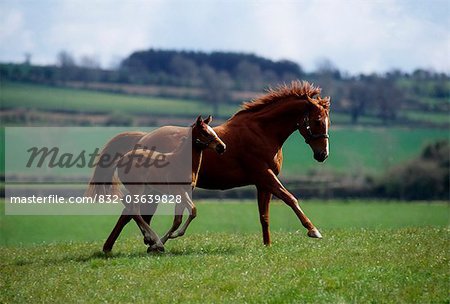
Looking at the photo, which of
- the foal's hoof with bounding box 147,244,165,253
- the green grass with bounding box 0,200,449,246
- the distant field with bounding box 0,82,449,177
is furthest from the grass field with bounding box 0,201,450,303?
the distant field with bounding box 0,82,449,177

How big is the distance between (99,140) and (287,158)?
16624 millimetres

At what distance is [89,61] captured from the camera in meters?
123

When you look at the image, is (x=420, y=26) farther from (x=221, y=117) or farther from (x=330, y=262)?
(x=221, y=117)

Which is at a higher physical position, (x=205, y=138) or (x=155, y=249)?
A: (x=205, y=138)

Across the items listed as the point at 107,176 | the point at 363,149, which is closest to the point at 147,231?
the point at 107,176

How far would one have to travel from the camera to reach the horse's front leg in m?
18.2

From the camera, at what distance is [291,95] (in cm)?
1964

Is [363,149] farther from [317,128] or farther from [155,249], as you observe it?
[155,249]

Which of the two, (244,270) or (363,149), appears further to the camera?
(363,149)

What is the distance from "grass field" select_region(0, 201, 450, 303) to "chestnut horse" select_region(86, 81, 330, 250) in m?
1.32

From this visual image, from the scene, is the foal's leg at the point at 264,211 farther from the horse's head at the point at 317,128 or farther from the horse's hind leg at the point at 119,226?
the horse's hind leg at the point at 119,226

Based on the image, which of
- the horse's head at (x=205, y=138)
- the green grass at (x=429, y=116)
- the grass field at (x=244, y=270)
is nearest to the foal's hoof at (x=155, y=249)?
the grass field at (x=244, y=270)

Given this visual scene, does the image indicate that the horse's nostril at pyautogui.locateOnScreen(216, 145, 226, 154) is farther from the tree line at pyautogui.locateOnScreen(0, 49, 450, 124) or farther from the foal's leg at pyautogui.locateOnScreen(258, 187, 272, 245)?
the tree line at pyautogui.locateOnScreen(0, 49, 450, 124)

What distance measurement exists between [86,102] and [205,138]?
85239 mm
